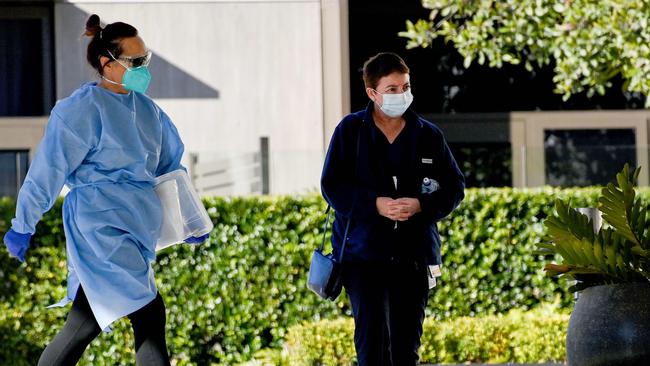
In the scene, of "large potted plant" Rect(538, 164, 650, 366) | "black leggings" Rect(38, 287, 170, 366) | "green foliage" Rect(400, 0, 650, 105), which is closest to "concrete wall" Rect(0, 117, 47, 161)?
"green foliage" Rect(400, 0, 650, 105)

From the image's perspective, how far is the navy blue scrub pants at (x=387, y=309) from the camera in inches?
216

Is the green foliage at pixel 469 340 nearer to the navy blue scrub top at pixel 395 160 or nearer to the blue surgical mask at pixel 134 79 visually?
the navy blue scrub top at pixel 395 160

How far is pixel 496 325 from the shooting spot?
30.1 ft

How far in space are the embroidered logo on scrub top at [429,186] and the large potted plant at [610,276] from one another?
2.86 feet

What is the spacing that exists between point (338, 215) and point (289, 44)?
21.8 feet

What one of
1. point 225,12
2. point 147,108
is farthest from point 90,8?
point 147,108

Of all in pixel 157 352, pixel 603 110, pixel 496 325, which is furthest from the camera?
pixel 603 110

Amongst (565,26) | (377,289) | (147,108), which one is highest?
(565,26)

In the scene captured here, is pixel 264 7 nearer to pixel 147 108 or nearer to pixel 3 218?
pixel 3 218

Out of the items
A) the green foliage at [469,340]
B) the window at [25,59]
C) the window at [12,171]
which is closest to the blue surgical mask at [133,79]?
the green foliage at [469,340]

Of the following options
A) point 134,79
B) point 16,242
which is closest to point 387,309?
point 134,79

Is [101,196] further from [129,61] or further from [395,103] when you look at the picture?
[395,103]

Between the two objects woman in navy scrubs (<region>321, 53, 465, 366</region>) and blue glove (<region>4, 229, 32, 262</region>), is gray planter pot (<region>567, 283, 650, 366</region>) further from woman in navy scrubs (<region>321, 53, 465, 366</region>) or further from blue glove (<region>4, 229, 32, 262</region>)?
blue glove (<region>4, 229, 32, 262</region>)

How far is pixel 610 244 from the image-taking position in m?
6.16
